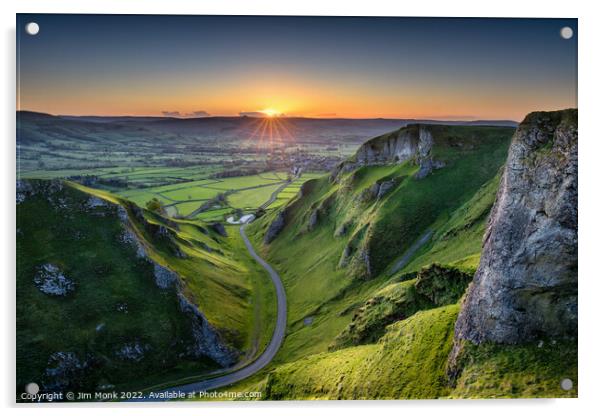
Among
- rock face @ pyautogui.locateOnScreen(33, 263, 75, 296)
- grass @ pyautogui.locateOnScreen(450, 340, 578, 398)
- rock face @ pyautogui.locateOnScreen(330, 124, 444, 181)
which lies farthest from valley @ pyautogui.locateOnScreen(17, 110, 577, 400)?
rock face @ pyautogui.locateOnScreen(330, 124, 444, 181)

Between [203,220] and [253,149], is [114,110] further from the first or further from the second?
[203,220]

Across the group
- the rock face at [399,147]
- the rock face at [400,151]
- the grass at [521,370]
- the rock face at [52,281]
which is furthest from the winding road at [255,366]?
the rock face at [399,147]

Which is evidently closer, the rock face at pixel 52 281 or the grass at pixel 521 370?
the grass at pixel 521 370

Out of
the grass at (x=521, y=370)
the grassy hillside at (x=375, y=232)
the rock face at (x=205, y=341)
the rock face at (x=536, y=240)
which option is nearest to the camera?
the rock face at (x=536, y=240)

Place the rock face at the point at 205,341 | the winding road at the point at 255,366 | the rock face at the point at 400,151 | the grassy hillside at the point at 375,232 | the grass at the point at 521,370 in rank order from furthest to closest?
the rock face at the point at 400,151, the grassy hillside at the point at 375,232, the rock face at the point at 205,341, the winding road at the point at 255,366, the grass at the point at 521,370

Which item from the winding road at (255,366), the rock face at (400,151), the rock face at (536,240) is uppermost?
the rock face at (400,151)

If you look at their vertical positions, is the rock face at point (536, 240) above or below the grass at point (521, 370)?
above

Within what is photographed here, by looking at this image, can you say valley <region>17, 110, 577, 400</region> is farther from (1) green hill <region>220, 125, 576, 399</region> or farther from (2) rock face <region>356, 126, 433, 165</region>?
(2) rock face <region>356, 126, 433, 165</region>

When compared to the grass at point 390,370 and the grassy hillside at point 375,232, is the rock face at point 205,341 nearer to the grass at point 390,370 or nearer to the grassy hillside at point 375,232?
the grassy hillside at point 375,232
